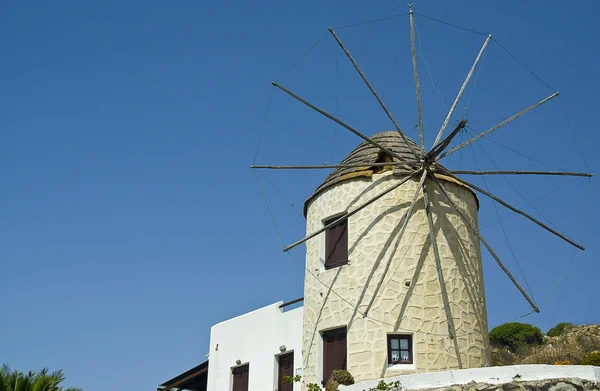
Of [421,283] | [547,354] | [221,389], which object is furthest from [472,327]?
[547,354]

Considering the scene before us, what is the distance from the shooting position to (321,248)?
64.7 feet

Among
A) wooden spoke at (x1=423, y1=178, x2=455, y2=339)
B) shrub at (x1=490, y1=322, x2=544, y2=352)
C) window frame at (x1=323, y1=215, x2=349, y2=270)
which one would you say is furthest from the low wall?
shrub at (x1=490, y1=322, x2=544, y2=352)

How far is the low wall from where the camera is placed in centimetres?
1415

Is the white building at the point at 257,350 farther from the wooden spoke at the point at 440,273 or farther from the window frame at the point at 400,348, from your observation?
the wooden spoke at the point at 440,273

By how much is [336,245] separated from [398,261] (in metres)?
1.99

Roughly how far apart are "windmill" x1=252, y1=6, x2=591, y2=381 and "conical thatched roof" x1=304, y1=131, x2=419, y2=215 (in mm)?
39

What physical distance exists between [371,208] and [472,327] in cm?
382

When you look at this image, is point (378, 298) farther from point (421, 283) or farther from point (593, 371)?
point (593, 371)

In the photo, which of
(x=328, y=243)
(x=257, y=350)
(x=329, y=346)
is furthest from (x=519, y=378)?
(x=257, y=350)

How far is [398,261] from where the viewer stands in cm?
1811

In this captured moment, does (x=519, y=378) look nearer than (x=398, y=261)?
Yes

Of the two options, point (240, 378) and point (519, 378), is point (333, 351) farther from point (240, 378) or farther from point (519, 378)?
point (240, 378)

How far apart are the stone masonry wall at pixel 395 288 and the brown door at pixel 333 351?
0.18 m

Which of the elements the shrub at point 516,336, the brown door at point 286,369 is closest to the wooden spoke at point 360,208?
the brown door at point 286,369
